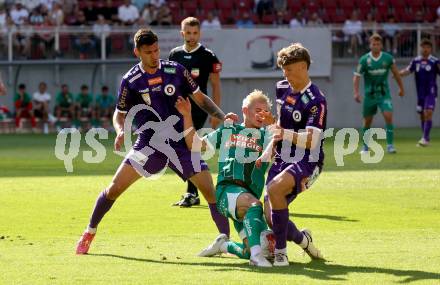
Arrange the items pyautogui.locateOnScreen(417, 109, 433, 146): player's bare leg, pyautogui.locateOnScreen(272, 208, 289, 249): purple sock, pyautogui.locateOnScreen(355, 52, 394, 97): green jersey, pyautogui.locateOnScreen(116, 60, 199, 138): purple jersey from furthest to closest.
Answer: pyautogui.locateOnScreen(417, 109, 433, 146): player's bare leg → pyautogui.locateOnScreen(355, 52, 394, 97): green jersey → pyautogui.locateOnScreen(116, 60, 199, 138): purple jersey → pyautogui.locateOnScreen(272, 208, 289, 249): purple sock

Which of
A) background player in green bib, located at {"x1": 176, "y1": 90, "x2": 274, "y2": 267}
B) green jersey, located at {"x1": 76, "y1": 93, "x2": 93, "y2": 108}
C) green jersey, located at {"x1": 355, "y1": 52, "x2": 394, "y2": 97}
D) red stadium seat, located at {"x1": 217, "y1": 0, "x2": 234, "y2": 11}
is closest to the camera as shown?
background player in green bib, located at {"x1": 176, "y1": 90, "x2": 274, "y2": 267}

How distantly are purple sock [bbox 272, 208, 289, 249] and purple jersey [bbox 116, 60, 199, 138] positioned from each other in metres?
1.88

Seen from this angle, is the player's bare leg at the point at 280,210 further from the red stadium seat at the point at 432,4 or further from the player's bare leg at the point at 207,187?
the red stadium seat at the point at 432,4

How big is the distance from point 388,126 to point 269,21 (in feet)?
42.3

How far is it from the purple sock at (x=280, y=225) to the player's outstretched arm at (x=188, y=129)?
4.43 feet

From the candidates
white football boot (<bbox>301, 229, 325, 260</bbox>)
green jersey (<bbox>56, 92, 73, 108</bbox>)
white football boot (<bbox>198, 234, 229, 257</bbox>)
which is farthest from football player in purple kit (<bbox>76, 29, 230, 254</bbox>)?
green jersey (<bbox>56, 92, 73, 108</bbox>)

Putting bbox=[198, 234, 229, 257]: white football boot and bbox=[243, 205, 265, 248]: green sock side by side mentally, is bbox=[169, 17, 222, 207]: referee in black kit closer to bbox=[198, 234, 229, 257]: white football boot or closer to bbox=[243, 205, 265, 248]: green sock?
bbox=[198, 234, 229, 257]: white football boot

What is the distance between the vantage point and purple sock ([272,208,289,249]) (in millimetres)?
9125

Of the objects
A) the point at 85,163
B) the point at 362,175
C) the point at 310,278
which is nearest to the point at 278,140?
the point at 310,278

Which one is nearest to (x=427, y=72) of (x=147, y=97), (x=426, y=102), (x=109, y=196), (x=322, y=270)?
(x=426, y=102)

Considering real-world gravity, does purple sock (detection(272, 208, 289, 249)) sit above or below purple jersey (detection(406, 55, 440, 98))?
above

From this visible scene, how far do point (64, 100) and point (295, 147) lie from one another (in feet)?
74.7

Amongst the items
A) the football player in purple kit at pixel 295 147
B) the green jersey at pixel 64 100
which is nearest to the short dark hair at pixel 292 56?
the football player in purple kit at pixel 295 147

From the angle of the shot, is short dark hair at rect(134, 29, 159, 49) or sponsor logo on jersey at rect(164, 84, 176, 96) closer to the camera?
short dark hair at rect(134, 29, 159, 49)
